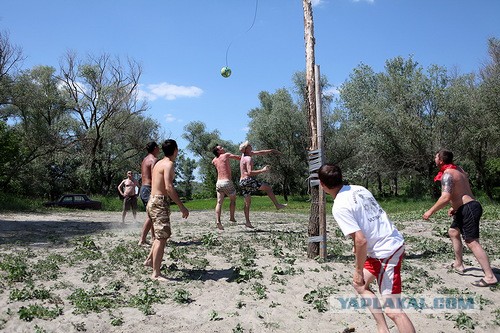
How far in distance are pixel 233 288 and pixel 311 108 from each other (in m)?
3.59

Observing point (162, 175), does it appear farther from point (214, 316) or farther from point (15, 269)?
point (15, 269)

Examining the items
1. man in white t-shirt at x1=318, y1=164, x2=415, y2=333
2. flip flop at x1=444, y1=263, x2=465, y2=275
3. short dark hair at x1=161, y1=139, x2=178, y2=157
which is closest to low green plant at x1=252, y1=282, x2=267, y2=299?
man in white t-shirt at x1=318, y1=164, x2=415, y2=333

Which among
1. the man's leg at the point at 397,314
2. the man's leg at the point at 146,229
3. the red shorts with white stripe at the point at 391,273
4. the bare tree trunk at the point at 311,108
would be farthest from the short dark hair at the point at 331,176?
the man's leg at the point at 146,229

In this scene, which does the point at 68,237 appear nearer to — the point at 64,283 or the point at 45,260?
the point at 45,260

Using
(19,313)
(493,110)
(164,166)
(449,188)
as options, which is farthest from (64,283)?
(493,110)

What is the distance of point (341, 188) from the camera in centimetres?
402

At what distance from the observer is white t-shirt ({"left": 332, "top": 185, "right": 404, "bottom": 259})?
3789mm

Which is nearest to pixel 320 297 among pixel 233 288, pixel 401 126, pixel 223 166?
pixel 233 288

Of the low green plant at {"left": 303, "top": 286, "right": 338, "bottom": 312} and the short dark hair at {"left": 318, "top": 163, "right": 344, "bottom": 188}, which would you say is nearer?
the short dark hair at {"left": 318, "top": 163, "right": 344, "bottom": 188}

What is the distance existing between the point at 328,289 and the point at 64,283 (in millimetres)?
3756

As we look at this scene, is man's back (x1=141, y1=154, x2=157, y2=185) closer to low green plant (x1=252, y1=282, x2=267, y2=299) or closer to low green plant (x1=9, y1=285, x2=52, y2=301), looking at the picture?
low green plant (x1=9, y1=285, x2=52, y2=301)

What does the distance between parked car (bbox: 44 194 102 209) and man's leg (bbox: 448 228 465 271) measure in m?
27.6

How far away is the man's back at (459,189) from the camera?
6449 millimetres

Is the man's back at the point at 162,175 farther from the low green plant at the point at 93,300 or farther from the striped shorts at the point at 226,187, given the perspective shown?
the striped shorts at the point at 226,187
